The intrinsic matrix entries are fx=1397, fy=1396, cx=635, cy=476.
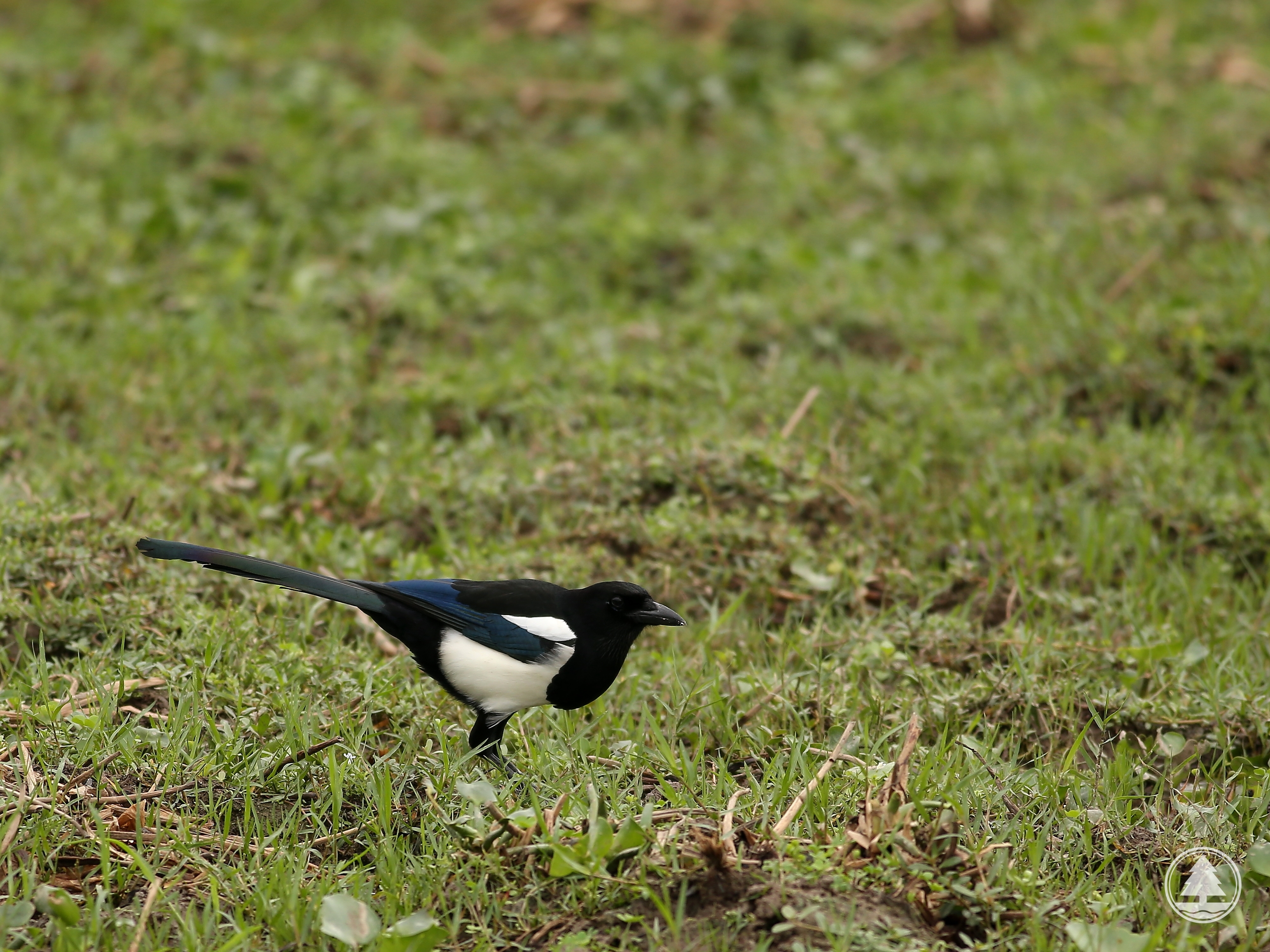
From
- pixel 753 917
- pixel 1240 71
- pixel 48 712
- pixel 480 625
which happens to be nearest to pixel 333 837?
pixel 480 625

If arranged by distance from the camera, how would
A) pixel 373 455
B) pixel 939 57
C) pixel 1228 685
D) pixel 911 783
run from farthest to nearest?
pixel 939 57, pixel 373 455, pixel 1228 685, pixel 911 783

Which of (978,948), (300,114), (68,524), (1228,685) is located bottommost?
(1228,685)

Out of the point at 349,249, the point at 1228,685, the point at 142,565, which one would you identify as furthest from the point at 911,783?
the point at 349,249

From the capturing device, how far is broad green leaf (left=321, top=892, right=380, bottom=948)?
9.24ft

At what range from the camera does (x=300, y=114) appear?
7754 millimetres

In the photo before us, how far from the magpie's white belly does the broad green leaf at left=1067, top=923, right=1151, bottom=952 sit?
1322 mm

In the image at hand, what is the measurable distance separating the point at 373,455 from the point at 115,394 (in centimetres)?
112

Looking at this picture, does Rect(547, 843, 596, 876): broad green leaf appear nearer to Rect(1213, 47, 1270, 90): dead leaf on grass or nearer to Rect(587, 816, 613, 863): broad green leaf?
Rect(587, 816, 613, 863): broad green leaf

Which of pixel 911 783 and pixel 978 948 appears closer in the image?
pixel 978 948

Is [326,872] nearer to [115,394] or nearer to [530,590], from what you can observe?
[530,590]

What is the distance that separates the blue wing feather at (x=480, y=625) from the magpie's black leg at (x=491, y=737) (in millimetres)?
173

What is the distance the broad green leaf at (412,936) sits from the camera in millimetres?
2789

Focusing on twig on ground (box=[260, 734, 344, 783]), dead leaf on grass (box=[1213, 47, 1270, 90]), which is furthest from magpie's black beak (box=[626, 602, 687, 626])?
dead leaf on grass (box=[1213, 47, 1270, 90])

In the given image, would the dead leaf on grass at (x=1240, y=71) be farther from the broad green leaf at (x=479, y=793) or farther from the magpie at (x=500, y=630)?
the broad green leaf at (x=479, y=793)
